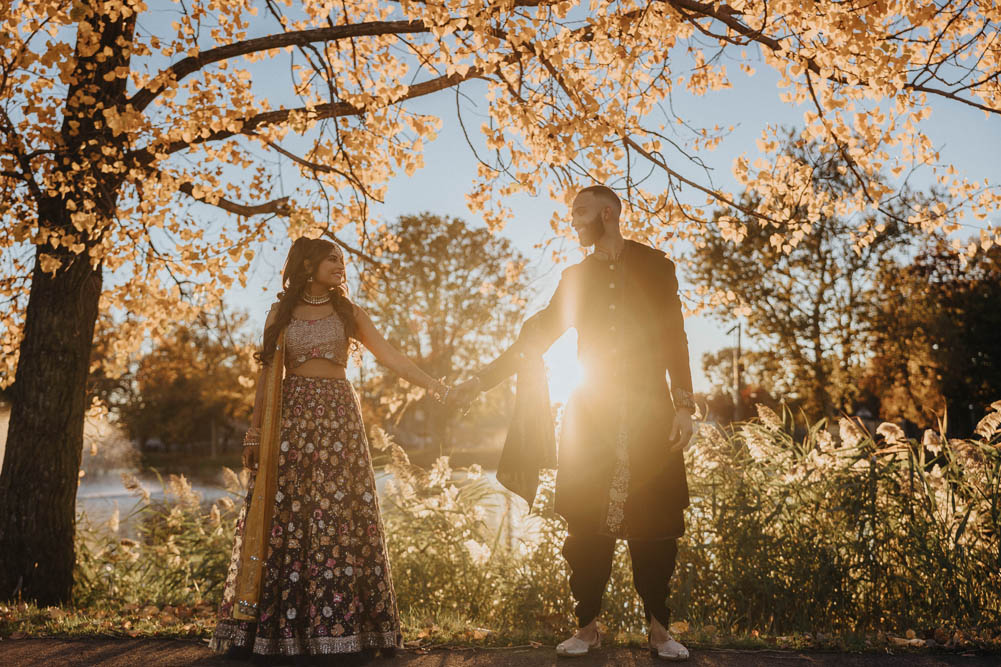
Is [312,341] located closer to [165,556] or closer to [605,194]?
[605,194]

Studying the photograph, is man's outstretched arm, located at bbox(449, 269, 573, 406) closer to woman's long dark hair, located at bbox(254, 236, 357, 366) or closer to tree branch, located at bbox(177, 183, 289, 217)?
woman's long dark hair, located at bbox(254, 236, 357, 366)

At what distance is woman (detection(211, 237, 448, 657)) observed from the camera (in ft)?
12.2

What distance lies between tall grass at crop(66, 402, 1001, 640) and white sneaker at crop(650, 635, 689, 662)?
2.60 ft

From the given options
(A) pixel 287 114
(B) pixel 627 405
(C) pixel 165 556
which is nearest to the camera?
(B) pixel 627 405

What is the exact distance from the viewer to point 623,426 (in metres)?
3.78

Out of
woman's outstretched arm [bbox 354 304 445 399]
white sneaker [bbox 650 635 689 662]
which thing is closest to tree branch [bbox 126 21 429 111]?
woman's outstretched arm [bbox 354 304 445 399]

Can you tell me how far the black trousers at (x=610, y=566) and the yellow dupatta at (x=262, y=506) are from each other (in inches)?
58.7

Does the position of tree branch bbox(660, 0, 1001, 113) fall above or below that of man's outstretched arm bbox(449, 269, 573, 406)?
above

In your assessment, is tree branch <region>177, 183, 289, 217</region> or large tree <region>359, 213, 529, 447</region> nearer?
tree branch <region>177, 183, 289, 217</region>

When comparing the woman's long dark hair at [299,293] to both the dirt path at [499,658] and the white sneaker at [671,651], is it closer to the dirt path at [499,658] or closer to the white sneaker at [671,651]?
the dirt path at [499,658]

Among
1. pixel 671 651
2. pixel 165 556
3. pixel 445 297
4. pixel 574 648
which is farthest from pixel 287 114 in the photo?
pixel 445 297

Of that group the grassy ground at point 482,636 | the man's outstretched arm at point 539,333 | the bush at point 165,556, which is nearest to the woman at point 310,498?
the man's outstretched arm at point 539,333

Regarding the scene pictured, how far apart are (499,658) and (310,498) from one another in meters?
1.28

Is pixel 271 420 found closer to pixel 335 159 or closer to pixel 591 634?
pixel 591 634
